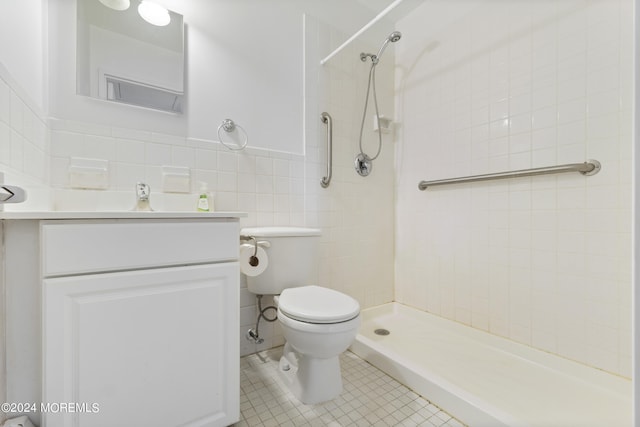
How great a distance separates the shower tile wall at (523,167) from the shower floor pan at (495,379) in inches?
2.7

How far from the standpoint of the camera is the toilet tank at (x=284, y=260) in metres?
1.32

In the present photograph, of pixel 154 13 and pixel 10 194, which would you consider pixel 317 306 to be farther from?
pixel 154 13

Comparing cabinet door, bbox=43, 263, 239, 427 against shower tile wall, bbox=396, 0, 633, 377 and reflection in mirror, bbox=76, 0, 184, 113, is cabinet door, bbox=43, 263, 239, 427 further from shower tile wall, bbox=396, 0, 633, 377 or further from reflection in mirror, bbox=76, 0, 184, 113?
shower tile wall, bbox=396, 0, 633, 377

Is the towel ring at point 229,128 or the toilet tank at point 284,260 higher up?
the towel ring at point 229,128

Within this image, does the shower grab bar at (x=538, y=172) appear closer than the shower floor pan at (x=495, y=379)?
No

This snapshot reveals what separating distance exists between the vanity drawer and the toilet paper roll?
0.91ft

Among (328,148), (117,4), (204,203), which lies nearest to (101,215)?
(204,203)

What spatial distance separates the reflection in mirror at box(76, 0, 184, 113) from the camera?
1.14 m

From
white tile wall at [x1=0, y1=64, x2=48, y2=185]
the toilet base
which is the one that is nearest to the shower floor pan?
the toilet base

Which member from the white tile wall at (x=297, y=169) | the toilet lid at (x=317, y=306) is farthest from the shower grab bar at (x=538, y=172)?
the toilet lid at (x=317, y=306)

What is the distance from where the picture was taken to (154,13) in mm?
1263

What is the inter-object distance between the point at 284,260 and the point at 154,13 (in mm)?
1268

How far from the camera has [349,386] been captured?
4.03ft

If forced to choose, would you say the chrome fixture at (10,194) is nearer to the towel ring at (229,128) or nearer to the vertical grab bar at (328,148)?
the towel ring at (229,128)
